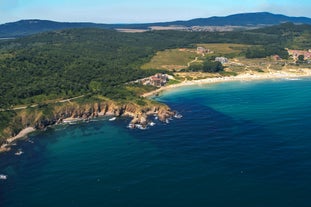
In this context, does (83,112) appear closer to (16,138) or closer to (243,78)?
(16,138)

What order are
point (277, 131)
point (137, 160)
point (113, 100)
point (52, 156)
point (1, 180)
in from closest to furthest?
point (1, 180), point (137, 160), point (52, 156), point (277, 131), point (113, 100)

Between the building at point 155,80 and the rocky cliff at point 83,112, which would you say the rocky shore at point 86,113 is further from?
the building at point 155,80

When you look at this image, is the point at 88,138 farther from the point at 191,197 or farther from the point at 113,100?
the point at 191,197

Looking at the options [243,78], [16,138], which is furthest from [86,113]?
[243,78]

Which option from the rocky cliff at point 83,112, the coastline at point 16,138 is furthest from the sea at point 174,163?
the rocky cliff at point 83,112

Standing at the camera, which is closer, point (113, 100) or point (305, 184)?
point (305, 184)

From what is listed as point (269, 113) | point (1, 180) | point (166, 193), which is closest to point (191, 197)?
point (166, 193)

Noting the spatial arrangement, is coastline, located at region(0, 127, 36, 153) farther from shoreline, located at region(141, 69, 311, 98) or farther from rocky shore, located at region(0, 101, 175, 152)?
shoreline, located at region(141, 69, 311, 98)

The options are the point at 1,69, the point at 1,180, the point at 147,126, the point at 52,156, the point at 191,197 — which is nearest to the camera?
the point at 191,197
